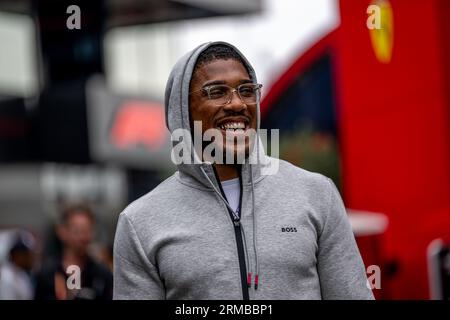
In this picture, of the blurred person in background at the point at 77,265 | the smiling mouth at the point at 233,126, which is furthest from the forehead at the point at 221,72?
the blurred person in background at the point at 77,265

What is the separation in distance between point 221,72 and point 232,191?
34 cm

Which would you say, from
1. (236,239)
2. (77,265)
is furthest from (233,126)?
(77,265)

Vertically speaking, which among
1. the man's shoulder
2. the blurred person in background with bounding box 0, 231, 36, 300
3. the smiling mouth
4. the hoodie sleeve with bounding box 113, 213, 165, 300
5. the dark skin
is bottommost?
the blurred person in background with bounding box 0, 231, 36, 300

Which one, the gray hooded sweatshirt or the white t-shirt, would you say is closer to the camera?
the gray hooded sweatshirt

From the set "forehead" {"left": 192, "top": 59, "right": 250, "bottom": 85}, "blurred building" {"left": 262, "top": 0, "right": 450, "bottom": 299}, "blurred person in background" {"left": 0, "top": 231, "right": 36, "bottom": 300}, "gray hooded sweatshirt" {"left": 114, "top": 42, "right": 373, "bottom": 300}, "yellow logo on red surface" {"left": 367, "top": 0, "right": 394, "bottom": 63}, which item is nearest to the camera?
"gray hooded sweatshirt" {"left": 114, "top": 42, "right": 373, "bottom": 300}

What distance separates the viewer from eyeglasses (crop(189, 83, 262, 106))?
288 cm

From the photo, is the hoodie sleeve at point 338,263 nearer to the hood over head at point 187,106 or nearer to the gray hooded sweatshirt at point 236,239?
the gray hooded sweatshirt at point 236,239

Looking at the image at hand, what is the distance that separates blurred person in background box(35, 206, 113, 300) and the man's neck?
302 centimetres

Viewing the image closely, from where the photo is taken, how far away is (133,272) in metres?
2.86

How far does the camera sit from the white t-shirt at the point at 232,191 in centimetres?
293

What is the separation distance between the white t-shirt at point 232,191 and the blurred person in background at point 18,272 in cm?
580

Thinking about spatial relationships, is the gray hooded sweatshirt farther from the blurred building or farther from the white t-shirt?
the blurred building

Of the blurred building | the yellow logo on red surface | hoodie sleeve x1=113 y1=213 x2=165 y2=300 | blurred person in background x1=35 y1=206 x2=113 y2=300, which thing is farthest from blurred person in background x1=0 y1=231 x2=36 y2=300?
hoodie sleeve x1=113 y1=213 x2=165 y2=300
